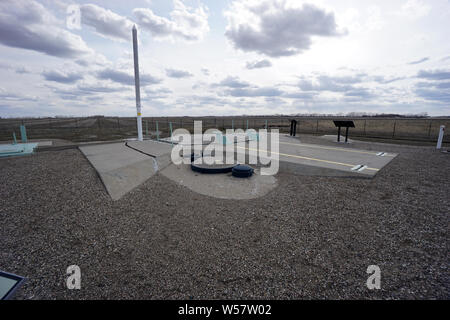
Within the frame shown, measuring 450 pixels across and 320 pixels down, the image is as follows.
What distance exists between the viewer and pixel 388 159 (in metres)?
9.49

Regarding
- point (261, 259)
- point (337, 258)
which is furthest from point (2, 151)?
point (337, 258)

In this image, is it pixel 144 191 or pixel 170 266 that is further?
pixel 144 191

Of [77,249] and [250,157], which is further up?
[250,157]

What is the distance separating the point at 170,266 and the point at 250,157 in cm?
684

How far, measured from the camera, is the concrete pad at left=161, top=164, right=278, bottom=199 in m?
6.01

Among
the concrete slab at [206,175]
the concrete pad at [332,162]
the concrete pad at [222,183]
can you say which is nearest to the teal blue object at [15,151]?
the concrete slab at [206,175]

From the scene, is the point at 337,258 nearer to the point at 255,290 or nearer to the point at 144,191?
the point at 255,290

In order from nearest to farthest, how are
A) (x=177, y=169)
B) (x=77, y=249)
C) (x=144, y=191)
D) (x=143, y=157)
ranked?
(x=77, y=249) → (x=144, y=191) → (x=177, y=169) → (x=143, y=157)

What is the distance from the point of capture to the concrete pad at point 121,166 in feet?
20.3

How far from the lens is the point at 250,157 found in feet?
31.5

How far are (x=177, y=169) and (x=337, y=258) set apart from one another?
578cm

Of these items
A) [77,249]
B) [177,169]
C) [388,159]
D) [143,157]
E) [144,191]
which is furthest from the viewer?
[388,159]

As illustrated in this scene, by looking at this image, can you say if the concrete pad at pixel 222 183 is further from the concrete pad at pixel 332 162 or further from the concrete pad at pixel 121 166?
the concrete pad at pixel 332 162

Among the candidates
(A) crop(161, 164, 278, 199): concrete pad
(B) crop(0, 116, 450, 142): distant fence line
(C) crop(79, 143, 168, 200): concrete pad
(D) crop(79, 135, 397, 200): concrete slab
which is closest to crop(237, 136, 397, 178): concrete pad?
A: (D) crop(79, 135, 397, 200): concrete slab
